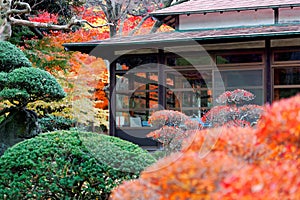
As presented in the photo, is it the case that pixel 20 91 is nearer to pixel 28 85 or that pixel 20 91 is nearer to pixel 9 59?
pixel 28 85

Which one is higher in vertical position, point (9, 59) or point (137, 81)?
point (9, 59)

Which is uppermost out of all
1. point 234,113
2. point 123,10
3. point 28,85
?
point 123,10

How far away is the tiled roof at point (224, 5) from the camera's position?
10.1 meters

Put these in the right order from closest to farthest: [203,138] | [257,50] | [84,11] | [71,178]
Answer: [203,138] → [71,178] → [257,50] → [84,11]

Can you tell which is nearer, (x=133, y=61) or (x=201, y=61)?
(x=201, y=61)

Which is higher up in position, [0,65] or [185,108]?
[0,65]

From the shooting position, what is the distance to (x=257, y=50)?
964 cm

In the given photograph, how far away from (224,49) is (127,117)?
8.95 ft

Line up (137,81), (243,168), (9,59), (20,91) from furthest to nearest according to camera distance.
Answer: (137,81) < (9,59) < (20,91) < (243,168)

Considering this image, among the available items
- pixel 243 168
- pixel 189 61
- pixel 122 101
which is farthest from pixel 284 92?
pixel 243 168

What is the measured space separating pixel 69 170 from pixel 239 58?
6.43 m

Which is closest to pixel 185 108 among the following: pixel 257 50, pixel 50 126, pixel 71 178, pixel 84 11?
pixel 257 50

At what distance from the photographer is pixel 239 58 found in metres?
9.88

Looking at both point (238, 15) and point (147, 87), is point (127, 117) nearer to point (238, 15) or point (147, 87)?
point (147, 87)
